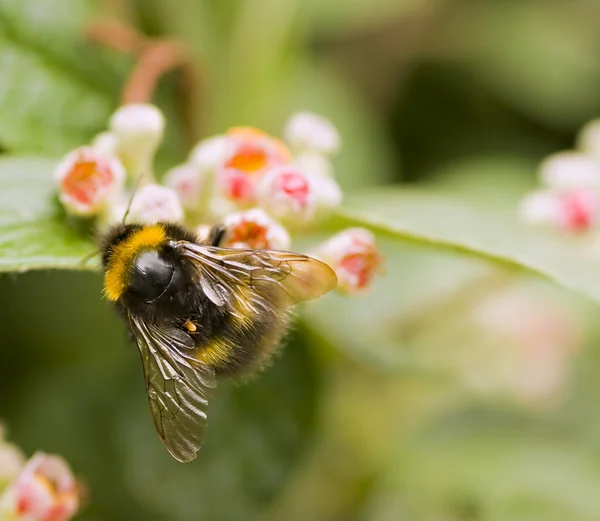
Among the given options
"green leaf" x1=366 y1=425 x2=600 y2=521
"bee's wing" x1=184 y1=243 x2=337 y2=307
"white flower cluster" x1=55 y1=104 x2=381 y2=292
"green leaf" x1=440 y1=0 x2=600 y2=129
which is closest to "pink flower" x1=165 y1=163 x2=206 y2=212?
"white flower cluster" x1=55 y1=104 x2=381 y2=292

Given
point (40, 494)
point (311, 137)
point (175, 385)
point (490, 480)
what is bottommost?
point (40, 494)

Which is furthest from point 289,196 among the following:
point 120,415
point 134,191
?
point 120,415

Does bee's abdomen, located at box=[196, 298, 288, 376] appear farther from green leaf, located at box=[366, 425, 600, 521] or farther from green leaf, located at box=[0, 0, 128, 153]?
green leaf, located at box=[366, 425, 600, 521]

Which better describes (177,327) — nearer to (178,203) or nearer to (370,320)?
(178,203)

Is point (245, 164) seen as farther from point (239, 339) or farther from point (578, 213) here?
point (578, 213)

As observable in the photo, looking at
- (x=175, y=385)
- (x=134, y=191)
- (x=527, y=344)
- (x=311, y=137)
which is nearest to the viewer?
(x=175, y=385)

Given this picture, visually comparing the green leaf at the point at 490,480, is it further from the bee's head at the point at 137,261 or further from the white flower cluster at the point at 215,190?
the bee's head at the point at 137,261

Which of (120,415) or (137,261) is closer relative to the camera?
(137,261)
